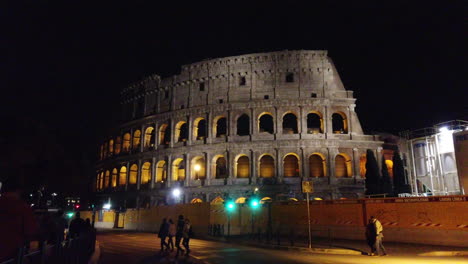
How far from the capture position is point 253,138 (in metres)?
35.2

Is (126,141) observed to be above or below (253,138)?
above

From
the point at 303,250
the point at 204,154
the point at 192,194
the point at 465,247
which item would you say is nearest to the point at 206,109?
the point at 204,154

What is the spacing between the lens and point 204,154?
3669cm

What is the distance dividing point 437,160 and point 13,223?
30.4m

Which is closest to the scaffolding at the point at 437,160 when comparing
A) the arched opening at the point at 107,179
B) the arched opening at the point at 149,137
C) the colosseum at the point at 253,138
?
the colosseum at the point at 253,138

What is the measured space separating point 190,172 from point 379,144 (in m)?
19.5

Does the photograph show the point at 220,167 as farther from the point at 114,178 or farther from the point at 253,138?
the point at 114,178

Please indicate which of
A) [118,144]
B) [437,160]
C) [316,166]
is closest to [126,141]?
[118,144]

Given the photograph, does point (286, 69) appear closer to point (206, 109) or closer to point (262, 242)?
point (206, 109)

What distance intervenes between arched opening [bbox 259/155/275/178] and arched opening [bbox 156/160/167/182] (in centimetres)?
1141

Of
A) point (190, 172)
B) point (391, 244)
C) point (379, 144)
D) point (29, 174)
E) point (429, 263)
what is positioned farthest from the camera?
point (190, 172)

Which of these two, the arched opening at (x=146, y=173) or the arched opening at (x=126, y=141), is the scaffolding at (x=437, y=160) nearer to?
the arched opening at (x=146, y=173)

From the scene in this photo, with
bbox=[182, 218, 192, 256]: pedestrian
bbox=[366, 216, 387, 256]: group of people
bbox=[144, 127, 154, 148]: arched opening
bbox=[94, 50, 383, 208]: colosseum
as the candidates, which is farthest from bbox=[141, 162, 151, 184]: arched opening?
bbox=[366, 216, 387, 256]: group of people

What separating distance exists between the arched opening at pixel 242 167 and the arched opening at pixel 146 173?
1153cm
